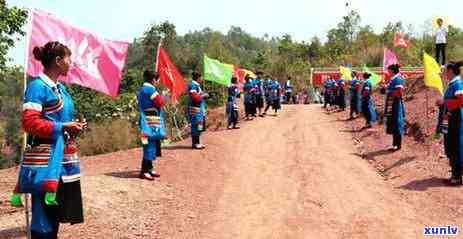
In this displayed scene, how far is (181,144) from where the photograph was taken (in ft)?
45.2

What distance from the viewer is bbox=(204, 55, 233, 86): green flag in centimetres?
1496

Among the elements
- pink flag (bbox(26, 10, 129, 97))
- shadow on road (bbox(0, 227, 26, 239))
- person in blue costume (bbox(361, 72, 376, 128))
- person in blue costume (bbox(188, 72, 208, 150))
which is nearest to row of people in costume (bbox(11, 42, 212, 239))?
pink flag (bbox(26, 10, 129, 97))

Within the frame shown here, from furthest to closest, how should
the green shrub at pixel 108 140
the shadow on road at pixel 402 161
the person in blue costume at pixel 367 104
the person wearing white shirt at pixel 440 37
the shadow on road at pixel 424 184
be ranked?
the green shrub at pixel 108 140, the person wearing white shirt at pixel 440 37, the person in blue costume at pixel 367 104, the shadow on road at pixel 402 161, the shadow on road at pixel 424 184

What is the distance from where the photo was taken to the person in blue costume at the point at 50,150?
4383 millimetres

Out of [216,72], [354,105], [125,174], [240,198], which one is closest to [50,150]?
[240,198]

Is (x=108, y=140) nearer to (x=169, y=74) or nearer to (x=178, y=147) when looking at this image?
(x=178, y=147)

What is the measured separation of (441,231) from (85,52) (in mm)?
4946

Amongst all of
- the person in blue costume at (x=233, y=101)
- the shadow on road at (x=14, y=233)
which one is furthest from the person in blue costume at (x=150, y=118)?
the person in blue costume at (x=233, y=101)

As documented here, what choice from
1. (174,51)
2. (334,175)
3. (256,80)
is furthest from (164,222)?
(174,51)

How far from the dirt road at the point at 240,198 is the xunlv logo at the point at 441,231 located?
0.33 ft

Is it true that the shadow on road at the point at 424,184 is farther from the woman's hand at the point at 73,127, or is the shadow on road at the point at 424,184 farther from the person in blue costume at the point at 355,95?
the person in blue costume at the point at 355,95

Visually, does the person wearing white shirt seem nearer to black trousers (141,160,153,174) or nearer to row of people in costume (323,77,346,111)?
row of people in costume (323,77,346,111)

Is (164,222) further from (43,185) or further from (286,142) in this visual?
(286,142)

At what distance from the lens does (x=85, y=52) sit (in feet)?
20.2
